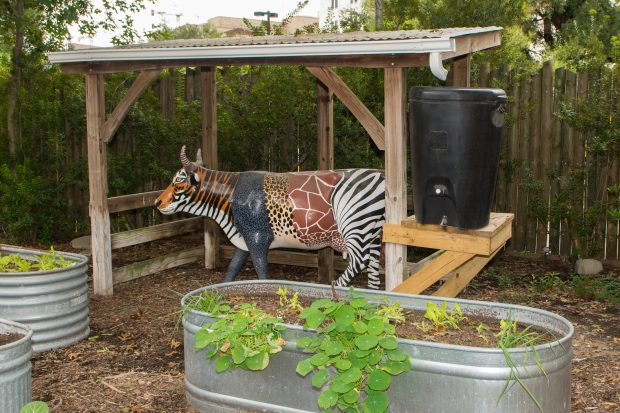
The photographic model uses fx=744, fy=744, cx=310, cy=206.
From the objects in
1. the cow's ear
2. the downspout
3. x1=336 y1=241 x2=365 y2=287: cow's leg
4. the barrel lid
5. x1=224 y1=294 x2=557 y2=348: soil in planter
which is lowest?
x1=336 y1=241 x2=365 y2=287: cow's leg

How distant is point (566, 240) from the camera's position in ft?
27.1

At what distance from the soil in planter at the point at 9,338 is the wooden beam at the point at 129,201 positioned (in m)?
3.33

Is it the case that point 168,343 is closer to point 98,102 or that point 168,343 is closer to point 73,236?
point 98,102

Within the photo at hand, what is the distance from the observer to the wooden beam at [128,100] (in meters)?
7.03

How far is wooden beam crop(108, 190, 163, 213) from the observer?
756 centimetres

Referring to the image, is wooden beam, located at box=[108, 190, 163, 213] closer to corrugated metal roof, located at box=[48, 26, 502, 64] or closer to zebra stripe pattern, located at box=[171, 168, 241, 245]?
zebra stripe pattern, located at box=[171, 168, 241, 245]

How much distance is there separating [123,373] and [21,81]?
631cm

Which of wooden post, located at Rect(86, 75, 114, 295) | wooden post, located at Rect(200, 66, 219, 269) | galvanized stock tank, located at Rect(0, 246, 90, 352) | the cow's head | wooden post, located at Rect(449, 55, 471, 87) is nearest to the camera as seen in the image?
galvanized stock tank, located at Rect(0, 246, 90, 352)

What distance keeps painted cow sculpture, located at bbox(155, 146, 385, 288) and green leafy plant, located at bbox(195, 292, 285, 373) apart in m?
2.96

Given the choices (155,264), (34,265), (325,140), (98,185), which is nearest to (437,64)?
(325,140)

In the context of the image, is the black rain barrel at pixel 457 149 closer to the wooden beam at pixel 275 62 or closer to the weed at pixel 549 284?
the wooden beam at pixel 275 62

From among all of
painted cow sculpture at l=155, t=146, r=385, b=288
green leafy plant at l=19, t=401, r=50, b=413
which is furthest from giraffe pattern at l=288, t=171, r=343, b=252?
green leafy plant at l=19, t=401, r=50, b=413

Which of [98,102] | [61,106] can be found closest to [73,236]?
[61,106]

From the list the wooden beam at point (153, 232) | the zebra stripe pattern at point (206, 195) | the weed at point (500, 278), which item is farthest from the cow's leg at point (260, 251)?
the weed at point (500, 278)
